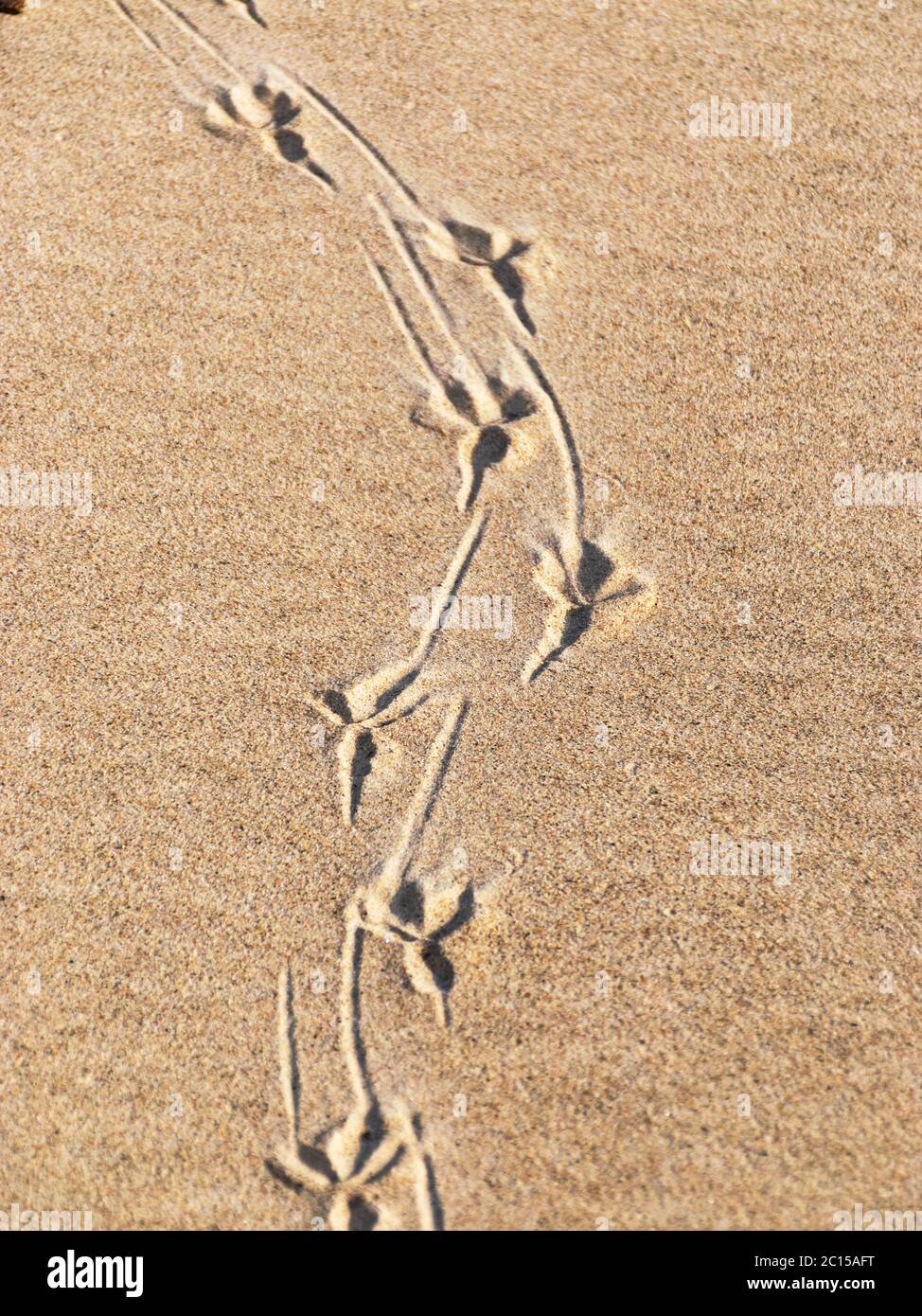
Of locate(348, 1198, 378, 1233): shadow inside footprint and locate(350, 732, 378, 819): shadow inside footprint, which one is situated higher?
locate(350, 732, 378, 819): shadow inside footprint

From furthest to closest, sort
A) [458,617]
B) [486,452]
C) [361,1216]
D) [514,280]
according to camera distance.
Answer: [514,280] → [486,452] → [458,617] → [361,1216]

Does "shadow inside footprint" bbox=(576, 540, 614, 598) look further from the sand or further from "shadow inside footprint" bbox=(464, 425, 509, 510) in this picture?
"shadow inside footprint" bbox=(464, 425, 509, 510)

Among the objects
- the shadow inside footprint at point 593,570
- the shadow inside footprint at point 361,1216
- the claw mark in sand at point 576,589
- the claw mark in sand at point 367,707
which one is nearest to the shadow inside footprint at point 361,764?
the claw mark in sand at point 367,707

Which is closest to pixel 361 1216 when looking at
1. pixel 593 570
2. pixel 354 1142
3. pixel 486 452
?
pixel 354 1142

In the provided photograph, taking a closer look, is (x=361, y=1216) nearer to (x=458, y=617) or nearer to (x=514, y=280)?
(x=458, y=617)

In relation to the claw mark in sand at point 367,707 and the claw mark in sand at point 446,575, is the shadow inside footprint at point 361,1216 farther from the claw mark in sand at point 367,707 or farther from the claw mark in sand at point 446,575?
the claw mark in sand at point 367,707

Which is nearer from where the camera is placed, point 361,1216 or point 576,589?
point 361,1216

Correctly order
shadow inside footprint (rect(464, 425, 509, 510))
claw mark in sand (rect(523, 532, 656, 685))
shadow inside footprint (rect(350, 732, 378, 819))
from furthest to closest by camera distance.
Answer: shadow inside footprint (rect(464, 425, 509, 510)) < claw mark in sand (rect(523, 532, 656, 685)) < shadow inside footprint (rect(350, 732, 378, 819))

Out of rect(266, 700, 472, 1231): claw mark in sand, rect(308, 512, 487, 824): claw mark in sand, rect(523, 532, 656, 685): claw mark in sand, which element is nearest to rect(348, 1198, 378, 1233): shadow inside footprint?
rect(266, 700, 472, 1231): claw mark in sand
